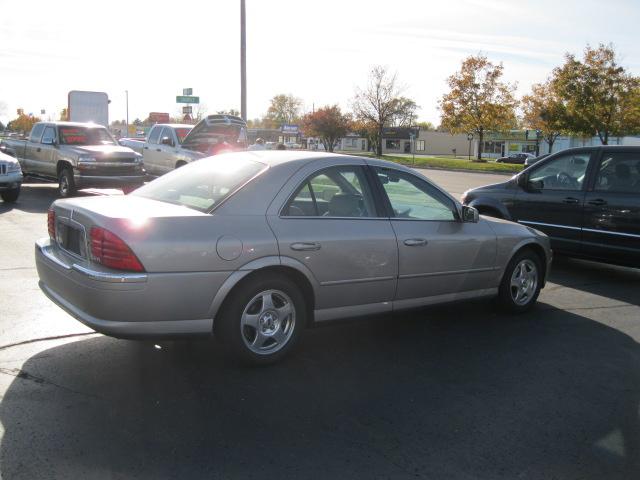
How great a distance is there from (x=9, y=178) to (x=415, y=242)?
1106 centimetres

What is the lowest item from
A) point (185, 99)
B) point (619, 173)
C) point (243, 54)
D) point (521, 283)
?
point (521, 283)

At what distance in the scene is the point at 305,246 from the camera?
14.6 ft

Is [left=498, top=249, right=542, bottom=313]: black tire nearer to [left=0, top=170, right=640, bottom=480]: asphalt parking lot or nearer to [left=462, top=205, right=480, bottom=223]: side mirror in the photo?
[left=0, top=170, right=640, bottom=480]: asphalt parking lot

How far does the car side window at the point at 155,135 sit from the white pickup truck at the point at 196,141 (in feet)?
0.05

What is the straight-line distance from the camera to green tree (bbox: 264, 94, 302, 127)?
117 m

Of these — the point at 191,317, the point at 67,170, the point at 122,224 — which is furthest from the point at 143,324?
the point at 67,170

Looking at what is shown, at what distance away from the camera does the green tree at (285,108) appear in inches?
4619

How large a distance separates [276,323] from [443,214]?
6.37 ft

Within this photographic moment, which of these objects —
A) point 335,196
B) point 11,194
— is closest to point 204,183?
point 335,196

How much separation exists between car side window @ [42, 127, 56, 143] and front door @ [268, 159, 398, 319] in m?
12.5

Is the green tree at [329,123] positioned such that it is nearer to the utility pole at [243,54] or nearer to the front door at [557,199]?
the utility pole at [243,54]

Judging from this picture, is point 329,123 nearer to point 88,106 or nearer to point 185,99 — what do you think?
point 185,99

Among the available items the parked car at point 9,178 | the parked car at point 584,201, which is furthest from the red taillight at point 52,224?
the parked car at point 9,178

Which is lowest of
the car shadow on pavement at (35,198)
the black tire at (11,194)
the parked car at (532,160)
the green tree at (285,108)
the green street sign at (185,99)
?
the car shadow on pavement at (35,198)
